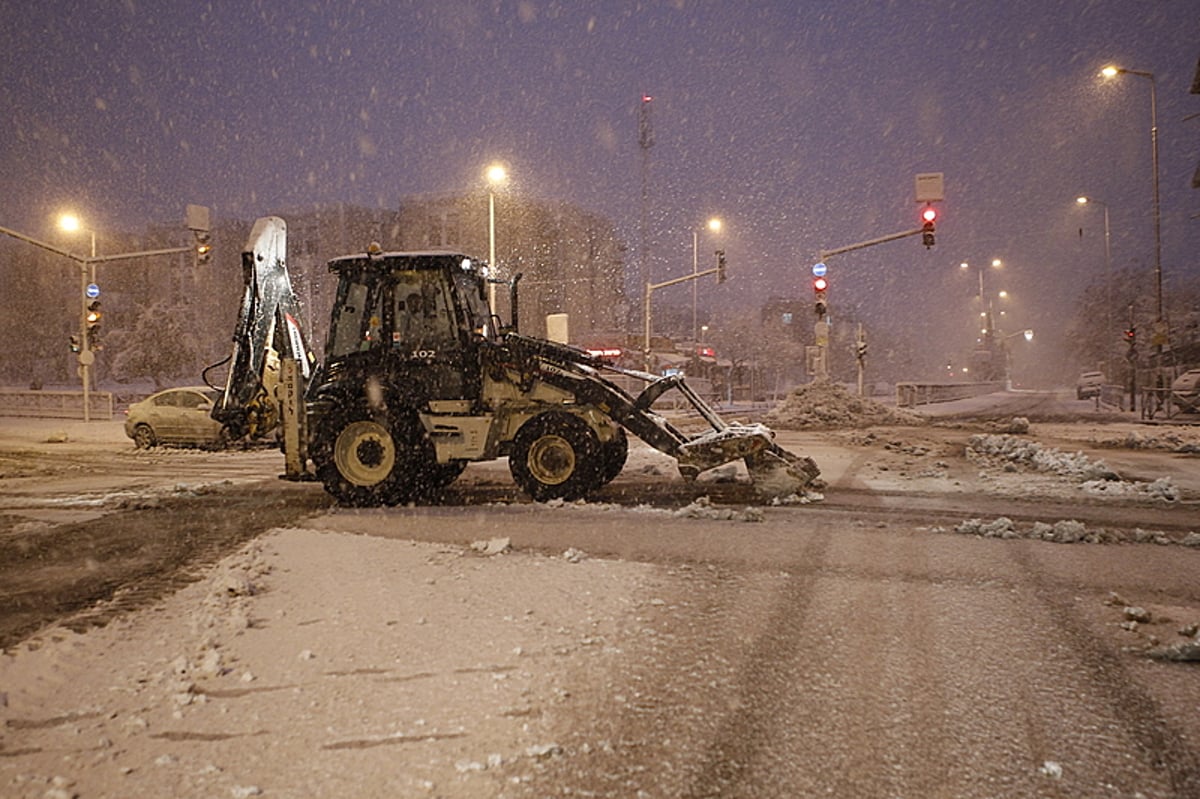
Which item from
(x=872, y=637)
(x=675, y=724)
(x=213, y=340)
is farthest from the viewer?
(x=213, y=340)

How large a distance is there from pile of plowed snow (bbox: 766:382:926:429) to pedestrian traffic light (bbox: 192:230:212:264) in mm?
19156

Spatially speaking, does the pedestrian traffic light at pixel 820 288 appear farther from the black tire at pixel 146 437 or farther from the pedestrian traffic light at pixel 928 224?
the black tire at pixel 146 437

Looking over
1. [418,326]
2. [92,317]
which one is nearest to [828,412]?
[418,326]

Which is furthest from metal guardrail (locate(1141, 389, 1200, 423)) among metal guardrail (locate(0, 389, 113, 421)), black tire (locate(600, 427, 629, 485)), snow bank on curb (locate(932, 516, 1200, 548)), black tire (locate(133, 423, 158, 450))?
metal guardrail (locate(0, 389, 113, 421))

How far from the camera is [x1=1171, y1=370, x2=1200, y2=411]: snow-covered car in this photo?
26234 millimetres

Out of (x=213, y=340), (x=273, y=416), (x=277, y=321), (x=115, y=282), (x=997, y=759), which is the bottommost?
(x=997, y=759)

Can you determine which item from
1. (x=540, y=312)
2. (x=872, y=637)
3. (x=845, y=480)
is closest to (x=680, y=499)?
(x=845, y=480)

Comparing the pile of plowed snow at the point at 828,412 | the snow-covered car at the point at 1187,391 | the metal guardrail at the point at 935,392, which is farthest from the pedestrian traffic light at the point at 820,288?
the metal guardrail at the point at 935,392

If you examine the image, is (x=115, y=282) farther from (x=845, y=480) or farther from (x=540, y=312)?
(x=845, y=480)

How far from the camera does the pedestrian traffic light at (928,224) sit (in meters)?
23.2

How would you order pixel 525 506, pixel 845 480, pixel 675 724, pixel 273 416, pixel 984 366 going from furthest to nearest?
pixel 984 366 < pixel 845 480 < pixel 273 416 < pixel 525 506 < pixel 675 724

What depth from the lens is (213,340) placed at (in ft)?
202

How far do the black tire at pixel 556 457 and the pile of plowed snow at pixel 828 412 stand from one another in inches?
590

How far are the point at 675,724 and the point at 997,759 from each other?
1406 millimetres
